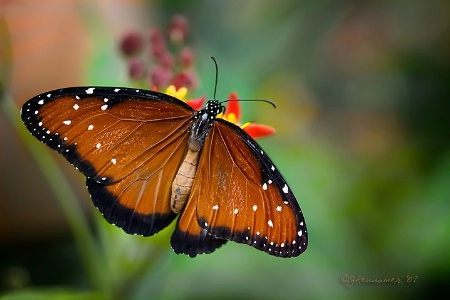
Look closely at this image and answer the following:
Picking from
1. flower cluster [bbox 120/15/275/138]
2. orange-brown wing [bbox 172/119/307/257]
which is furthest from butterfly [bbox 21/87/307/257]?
flower cluster [bbox 120/15/275/138]

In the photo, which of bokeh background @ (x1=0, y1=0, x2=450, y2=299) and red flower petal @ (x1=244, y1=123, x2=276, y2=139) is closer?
red flower petal @ (x1=244, y1=123, x2=276, y2=139)

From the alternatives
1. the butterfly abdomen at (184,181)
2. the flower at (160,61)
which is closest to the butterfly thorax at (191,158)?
the butterfly abdomen at (184,181)

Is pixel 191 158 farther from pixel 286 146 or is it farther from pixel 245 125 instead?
pixel 286 146

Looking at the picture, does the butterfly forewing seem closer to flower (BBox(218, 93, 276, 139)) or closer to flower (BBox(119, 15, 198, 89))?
flower (BBox(218, 93, 276, 139))

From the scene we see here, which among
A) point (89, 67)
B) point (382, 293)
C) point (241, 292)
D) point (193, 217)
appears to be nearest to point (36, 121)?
point (193, 217)

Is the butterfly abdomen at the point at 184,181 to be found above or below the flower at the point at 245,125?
below

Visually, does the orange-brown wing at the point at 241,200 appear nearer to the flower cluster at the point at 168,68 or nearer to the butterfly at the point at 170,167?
the butterfly at the point at 170,167

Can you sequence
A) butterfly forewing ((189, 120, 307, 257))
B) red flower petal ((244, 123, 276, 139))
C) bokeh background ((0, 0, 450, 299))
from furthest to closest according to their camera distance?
bokeh background ((0, 0, 450, 299))
red flower petal ((244, 123, 276, 139))
butterfly forewing ((189, 120, 307, 257))
